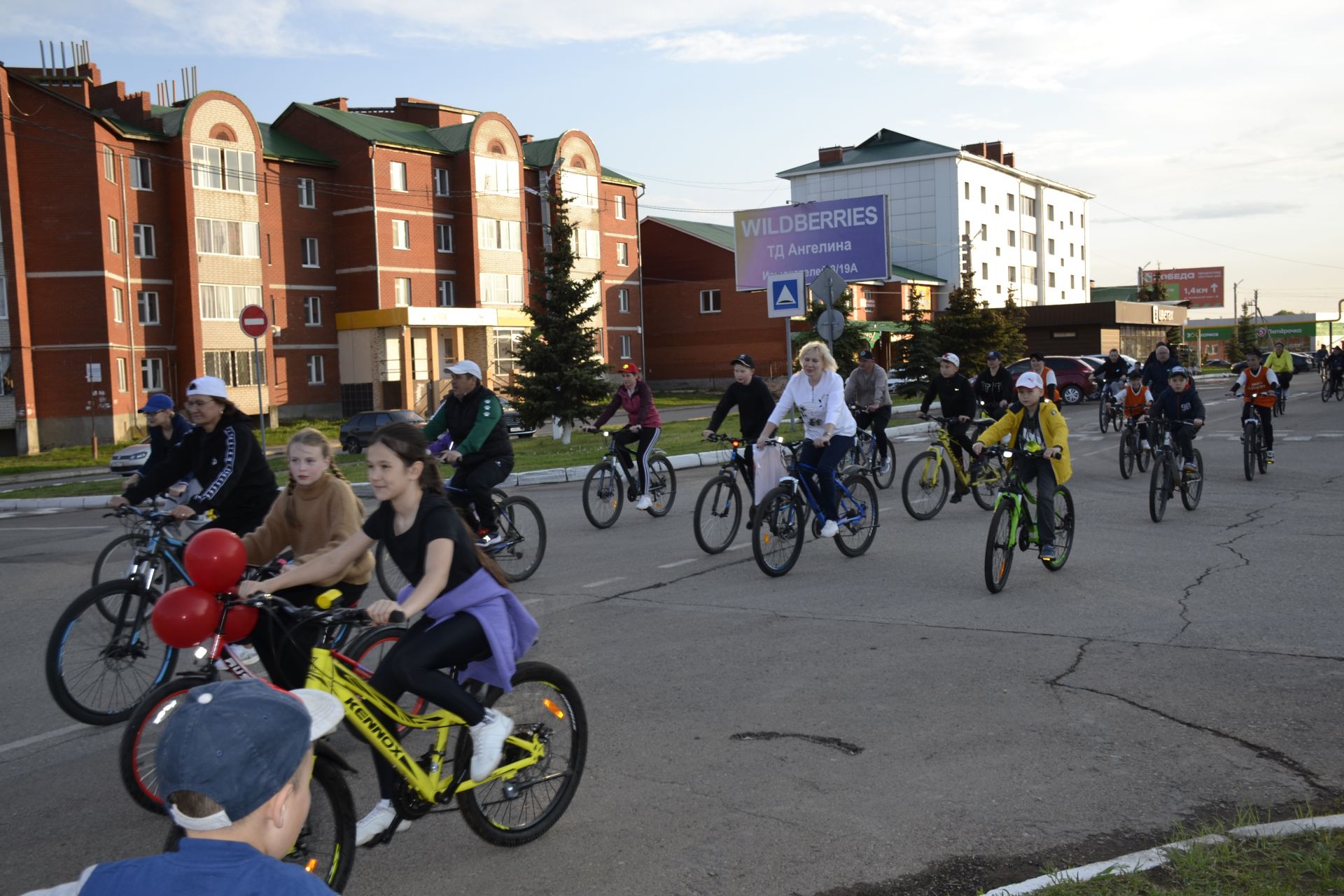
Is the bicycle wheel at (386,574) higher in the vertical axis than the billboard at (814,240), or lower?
lower

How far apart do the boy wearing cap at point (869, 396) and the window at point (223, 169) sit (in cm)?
3931

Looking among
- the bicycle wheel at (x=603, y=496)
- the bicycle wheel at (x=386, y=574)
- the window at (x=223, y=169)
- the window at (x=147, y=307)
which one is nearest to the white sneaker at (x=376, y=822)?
the bicycle wheel at (x=386, y=574)

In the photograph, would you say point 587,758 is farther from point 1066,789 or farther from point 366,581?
point 1066,789

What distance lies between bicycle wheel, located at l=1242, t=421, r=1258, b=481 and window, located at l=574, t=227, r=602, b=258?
48.8 m

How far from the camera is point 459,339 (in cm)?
5747

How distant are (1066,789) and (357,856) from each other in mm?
2823

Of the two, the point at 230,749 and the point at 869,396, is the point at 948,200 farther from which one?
the point at 230,749

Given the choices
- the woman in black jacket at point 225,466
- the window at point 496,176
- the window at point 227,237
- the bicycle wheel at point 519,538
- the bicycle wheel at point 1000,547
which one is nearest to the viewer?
the woman in black jacket at point 225,466

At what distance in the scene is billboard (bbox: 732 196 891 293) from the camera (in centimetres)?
3628

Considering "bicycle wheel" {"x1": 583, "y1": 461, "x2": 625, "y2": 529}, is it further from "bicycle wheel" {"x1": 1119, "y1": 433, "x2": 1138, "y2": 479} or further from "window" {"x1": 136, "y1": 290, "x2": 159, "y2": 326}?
"window" {"x1": 136, "y1": 290, "x2": 159, "y2": 326}

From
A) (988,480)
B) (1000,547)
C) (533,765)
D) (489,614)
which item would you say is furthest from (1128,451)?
(489,614)

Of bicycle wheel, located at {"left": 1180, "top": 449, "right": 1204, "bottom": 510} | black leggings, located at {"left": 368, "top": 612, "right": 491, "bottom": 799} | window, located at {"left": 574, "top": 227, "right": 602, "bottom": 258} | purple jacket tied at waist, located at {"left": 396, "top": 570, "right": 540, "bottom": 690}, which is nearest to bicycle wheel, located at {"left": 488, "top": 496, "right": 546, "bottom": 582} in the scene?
purple jacket tied at waist, located at {"left": 396, "top": 570, "right": 540, "bottom": 690}

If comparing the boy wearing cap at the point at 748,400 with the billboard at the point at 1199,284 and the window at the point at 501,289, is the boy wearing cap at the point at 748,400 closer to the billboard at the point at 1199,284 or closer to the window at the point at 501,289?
the window at the point at 501,289

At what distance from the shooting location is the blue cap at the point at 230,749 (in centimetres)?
181
